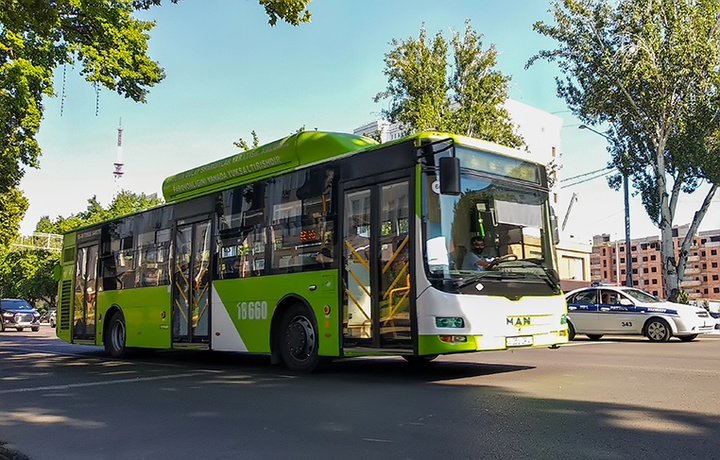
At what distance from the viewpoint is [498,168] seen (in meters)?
9.28

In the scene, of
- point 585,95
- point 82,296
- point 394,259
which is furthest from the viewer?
point 585,95

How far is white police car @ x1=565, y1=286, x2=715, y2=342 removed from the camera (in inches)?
706

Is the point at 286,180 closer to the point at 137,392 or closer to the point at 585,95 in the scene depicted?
the point at 137,392

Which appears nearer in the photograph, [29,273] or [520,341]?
[520,341]

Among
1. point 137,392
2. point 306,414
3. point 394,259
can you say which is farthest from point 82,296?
point 306,414

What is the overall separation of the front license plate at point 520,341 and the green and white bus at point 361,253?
0.01 meters

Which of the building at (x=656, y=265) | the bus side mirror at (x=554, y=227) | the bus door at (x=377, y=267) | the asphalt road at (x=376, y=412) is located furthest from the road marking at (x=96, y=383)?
the building at (x=656, y=265)

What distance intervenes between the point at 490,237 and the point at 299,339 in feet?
11.1

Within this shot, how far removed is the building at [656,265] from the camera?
147 meters

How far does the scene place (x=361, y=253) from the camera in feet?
30.1

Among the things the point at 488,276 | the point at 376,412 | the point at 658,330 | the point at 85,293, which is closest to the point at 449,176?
the point at 488,276

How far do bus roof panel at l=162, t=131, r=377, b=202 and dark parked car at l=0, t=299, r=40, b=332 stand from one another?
2566 cm

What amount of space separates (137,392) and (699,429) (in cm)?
653

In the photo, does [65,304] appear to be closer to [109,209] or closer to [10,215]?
[10,215]
